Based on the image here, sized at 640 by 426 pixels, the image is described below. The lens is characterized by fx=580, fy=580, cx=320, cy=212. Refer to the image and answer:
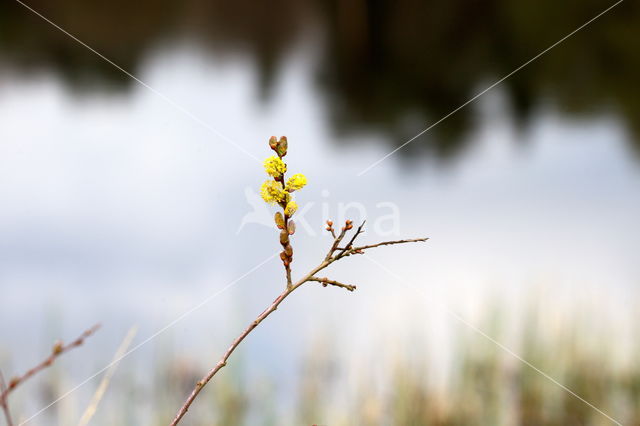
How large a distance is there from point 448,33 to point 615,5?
1.01 metres

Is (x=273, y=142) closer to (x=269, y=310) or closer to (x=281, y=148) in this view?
(x=281, y=148)

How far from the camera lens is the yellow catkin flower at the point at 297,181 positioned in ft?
1.35

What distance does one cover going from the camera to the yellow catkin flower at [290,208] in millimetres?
412

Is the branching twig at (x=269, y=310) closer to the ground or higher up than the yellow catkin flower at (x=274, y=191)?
closer to the ground

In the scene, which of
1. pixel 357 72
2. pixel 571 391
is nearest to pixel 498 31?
pixel 357 72

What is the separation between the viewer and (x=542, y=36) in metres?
3.64

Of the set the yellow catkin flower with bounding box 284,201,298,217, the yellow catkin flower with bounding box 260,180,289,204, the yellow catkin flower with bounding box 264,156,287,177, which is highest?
the yellow catkin flower with bounding box 264,156,287,177

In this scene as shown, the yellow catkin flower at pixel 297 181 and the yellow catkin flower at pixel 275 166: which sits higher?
the yellow catkin flower at pixel 275 166

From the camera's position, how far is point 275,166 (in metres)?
0.41

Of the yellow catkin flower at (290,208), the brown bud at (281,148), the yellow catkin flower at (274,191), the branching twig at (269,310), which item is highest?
the brown bud at (281,148)

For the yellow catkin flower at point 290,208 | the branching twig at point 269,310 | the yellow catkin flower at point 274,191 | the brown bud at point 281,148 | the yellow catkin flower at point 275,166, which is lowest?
the branching twig at point 269,310

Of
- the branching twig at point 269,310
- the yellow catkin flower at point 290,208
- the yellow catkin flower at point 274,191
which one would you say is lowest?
the branching twig at point 269,310

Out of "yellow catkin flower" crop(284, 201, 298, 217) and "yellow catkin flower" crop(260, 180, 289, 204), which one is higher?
"yellow catkin flower" crop(260, 180, 289, 204)

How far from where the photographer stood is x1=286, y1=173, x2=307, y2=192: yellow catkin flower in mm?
412
